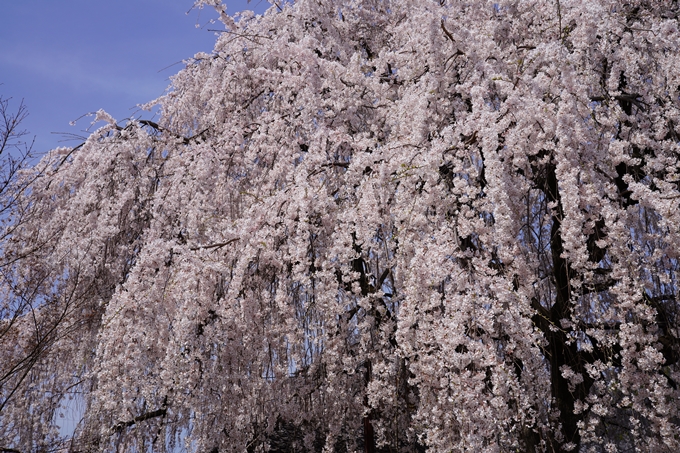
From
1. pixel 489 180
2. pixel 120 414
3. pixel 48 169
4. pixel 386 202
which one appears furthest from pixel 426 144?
pixel 48 169

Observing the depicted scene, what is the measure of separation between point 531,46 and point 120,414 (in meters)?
4.65

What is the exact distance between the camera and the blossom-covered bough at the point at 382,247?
3.39 metres

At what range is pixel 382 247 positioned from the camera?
4129 millimetres

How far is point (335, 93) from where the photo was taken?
5223 mm

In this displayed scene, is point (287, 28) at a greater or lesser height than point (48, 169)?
greater

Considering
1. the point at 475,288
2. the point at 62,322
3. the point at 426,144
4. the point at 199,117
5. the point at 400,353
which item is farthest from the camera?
the point at 199,117

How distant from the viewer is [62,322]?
5.95m

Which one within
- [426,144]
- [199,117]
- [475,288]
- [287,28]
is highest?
[287,28]

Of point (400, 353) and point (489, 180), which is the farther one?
point (400, 353)

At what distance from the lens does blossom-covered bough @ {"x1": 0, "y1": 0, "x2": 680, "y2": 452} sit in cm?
339

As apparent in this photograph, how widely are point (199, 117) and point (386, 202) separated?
369 cm

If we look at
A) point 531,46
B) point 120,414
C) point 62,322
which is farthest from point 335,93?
point 62,322

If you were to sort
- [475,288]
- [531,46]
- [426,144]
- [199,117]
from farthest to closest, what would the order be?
[199,117], [531,46], [426,144], [475,288]

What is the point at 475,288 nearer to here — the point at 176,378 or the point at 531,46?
the point at 176,378
